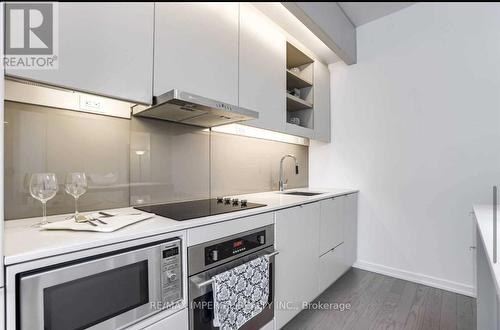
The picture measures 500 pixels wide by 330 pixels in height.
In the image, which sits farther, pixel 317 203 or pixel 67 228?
pixel 317 203

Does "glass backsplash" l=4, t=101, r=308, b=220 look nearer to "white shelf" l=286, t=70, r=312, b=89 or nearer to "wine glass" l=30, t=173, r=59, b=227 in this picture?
"wine glass" l=30, t=173, r=59, b=227

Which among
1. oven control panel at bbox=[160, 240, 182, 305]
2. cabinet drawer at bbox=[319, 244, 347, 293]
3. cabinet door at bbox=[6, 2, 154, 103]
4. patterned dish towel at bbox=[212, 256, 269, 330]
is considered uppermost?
cabinet door at bbox=[6, 2, 154, 103]

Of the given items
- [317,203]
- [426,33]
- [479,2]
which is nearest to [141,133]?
[317,203]

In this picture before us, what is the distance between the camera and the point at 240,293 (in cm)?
125

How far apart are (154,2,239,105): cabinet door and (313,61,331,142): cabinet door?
1268 millimetres

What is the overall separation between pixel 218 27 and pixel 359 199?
226 cm

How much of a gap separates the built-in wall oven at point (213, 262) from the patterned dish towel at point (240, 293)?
4cm

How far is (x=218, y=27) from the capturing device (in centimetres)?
158

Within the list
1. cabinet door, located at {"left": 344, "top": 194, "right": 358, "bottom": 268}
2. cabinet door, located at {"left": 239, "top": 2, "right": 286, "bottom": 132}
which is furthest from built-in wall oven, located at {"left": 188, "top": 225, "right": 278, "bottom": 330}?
cabinet door, located at {"left": 344, "top": 194, "right": 358, "bottom": 268}

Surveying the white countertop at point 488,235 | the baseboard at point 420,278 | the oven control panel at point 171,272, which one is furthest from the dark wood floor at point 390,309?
the oven control panel at point 171,272

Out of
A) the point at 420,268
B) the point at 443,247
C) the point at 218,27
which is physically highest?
the point at 218,27

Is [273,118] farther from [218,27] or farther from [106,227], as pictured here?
[106,227]

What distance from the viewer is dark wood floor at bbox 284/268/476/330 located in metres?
1.75

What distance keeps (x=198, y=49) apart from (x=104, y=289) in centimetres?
129
